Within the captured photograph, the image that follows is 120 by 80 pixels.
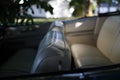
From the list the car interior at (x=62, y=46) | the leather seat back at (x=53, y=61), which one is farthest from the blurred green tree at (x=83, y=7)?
the leather seat back at (x=53, y=61)

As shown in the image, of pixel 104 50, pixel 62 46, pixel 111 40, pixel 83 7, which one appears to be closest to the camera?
pixel 62 46

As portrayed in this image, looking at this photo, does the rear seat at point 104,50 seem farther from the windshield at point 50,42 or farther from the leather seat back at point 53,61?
the leather seat back at point 53,61

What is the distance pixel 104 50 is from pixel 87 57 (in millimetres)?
312

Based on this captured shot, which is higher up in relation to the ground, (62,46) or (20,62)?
(62,46)

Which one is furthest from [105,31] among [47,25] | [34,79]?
[34,79]

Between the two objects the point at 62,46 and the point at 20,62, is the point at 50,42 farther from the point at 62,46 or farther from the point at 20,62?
the point at 20,62

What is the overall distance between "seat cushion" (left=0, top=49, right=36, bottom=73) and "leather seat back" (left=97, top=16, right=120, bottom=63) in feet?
3.17

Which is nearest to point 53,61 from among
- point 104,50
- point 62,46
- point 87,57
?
point 62,46

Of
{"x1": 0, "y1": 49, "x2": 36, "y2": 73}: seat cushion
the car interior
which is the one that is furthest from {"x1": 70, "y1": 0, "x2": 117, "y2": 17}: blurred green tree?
{"x1": 0, "y1": 49, "x2": 36, "y2": 73}: seat cushion

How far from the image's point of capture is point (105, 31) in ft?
11.1

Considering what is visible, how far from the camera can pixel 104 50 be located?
10.6 feet

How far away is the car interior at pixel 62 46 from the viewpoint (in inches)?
75.5

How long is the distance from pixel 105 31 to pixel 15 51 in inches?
52.9

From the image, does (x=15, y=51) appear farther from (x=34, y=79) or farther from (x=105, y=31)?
(x=34, y=79)
